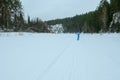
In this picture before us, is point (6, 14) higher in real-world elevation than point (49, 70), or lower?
higher

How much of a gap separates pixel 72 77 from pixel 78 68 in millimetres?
955

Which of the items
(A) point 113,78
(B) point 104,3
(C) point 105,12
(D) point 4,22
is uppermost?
(B) point 104,3

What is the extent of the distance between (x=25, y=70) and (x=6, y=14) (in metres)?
39.9

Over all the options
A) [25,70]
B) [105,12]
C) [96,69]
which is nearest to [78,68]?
[96,69]

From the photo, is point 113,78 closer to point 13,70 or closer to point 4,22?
point 13,70

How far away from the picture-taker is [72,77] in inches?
163

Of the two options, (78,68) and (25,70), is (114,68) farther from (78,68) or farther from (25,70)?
(25,70)

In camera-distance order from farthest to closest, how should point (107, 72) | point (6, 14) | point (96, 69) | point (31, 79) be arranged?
point (6, 14) < point (96, 69) < point (107, 72) < point (31, 79)

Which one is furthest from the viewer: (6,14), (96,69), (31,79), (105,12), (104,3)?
(104,3)

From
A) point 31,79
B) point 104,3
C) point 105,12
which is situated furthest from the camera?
point 104,3

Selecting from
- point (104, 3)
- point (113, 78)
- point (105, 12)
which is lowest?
point (113, 78)

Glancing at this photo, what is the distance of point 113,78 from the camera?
4148 millimetres

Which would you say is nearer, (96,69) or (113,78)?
(113,78)

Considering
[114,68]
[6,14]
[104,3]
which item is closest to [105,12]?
[104,3]
